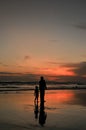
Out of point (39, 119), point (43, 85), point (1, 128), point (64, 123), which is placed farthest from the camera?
point (43, 85)

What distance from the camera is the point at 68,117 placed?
18.3 meters

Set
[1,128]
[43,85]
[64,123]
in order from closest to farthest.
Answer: [1,128] < [64,123] < [43,85]

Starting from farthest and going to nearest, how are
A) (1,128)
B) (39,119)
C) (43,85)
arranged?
(43,85) → (39,119) → (1,128)

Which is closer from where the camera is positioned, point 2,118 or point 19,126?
point 19,126

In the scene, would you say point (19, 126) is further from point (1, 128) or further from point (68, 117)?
point (68, 117)

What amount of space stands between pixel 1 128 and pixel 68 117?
16.2ft

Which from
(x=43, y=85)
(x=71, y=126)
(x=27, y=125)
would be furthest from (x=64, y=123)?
(x=43, y=85)

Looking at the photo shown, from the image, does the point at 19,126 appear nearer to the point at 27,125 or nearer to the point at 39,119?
the point at 27,125

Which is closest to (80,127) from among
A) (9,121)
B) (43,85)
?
(9,121)

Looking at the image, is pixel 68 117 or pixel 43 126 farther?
pixel 68 117

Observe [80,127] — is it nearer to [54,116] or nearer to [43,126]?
[43,126]

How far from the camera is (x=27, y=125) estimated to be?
51.2 feet

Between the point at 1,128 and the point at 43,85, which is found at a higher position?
the point at 43,85

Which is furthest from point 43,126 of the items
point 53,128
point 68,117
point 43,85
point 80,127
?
point 43,85
